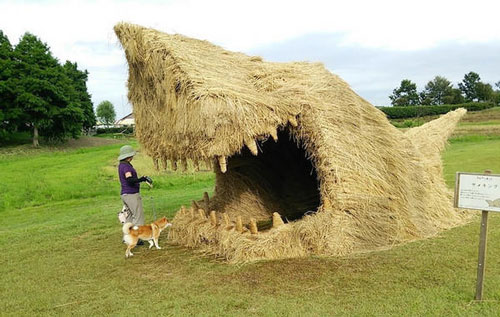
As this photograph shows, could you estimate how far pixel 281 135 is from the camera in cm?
948

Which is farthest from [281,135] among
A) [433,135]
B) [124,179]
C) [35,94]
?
[35,94]

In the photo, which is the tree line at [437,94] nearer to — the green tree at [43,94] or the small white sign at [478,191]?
the green tree at [43,94]

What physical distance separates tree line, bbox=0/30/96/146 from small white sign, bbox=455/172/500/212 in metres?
40.4

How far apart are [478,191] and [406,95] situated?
6736 centimetres

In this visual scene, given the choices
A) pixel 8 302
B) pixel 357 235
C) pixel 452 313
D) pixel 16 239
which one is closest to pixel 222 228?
pixel 357 235

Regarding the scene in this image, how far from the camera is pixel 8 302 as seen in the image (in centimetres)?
560

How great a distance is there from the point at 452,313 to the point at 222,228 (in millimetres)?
3714

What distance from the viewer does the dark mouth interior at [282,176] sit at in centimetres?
992

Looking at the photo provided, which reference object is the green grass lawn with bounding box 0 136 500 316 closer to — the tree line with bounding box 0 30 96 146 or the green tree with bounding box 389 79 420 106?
the tree line with bounding box 0 30 96 146

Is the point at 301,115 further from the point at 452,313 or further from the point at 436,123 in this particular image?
the point at 436,123

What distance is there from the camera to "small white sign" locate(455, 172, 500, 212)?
15.4 feet

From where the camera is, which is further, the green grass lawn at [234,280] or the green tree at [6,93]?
the green tree at [6,93]

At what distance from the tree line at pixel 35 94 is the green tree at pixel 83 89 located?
544 inches

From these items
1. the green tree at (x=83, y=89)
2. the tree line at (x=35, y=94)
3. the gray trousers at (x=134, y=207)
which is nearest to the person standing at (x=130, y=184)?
the gray trousers at (x=134, y=207)
